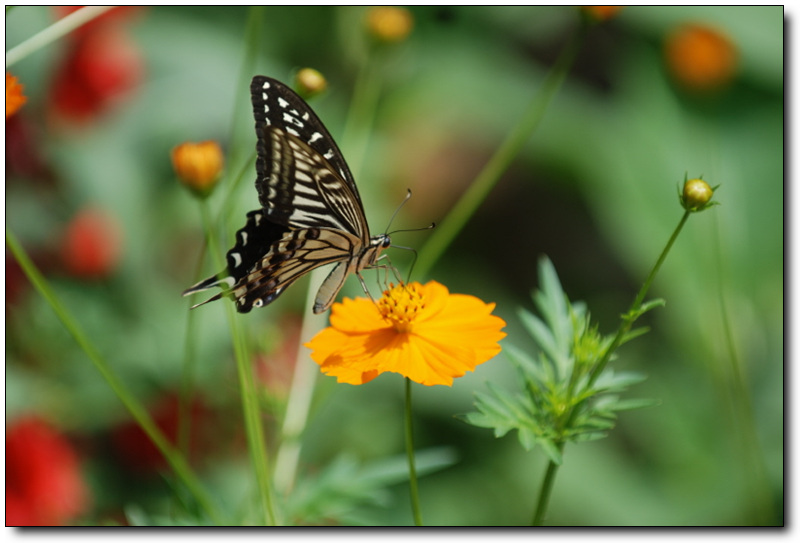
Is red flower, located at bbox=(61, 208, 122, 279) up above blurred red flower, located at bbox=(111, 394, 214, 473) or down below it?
above

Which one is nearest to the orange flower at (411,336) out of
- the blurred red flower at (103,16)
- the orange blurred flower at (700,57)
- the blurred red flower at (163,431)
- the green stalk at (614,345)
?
the green stalk at (614,345)

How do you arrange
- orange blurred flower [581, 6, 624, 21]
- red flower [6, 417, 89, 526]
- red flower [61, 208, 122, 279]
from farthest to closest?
red flower [61, 208, 122, 279] < red flower [6, 417, 89, 526] < orange blurred flower [581, 6, 624, 21]

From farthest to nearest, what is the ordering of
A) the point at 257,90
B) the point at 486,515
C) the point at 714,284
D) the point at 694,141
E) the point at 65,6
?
the point at 694,141, the point at 714,284, the point at 486,515, the point at 65,6, the point at 257,90

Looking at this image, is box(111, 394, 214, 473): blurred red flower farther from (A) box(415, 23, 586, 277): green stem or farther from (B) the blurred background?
(A) box(415, 23, 586, 277): green stem

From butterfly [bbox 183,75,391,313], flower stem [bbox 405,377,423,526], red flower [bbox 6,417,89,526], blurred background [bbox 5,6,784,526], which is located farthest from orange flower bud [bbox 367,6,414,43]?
red flower [bbox 6,417,89,526]

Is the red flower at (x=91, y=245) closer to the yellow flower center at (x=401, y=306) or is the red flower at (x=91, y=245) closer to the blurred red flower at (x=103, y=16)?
the blurred red flower at (x=103, y=16)

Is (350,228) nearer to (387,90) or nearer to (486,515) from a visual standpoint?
(486,515)

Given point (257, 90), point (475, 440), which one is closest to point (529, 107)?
point (475, 440)
